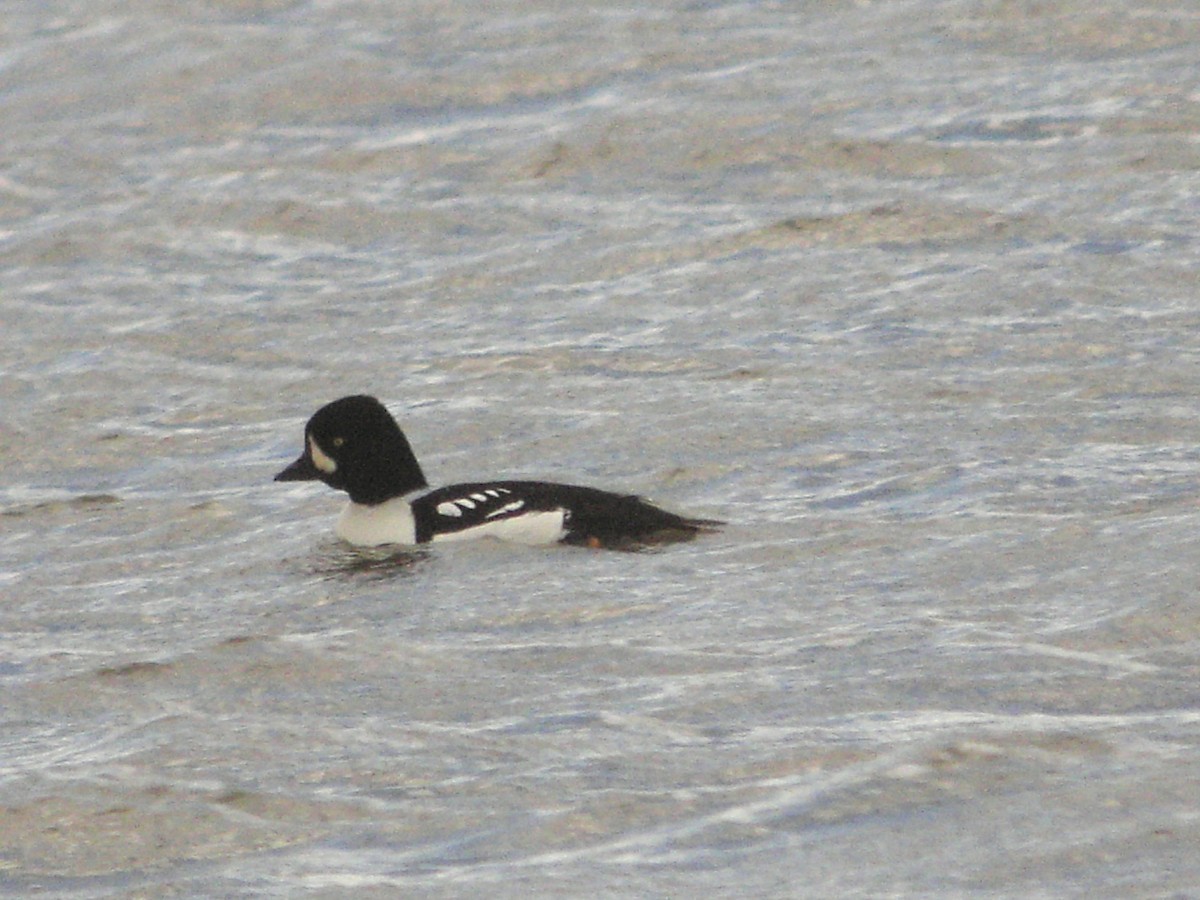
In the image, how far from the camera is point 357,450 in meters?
10.8

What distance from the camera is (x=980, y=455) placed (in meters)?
10.9

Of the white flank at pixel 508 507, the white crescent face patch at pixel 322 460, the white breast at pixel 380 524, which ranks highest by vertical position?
the white crescent face patch at pixel 322 460

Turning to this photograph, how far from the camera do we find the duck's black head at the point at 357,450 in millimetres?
10766

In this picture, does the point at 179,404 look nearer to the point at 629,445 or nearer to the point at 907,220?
the point at 629,445

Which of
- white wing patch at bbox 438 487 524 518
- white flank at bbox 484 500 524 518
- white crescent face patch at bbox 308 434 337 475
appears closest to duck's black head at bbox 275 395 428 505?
white crescent face patch at bbox 308 434 337 475

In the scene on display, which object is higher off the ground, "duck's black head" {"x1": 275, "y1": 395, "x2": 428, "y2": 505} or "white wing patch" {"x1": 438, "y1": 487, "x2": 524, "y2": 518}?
"duck's black head" {"x1": 275, "y1": 395, "x2": 428, "y2": 505}

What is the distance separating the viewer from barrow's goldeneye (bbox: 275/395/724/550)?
398 inches

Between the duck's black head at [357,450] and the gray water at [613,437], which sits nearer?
the gray water at [613,437]

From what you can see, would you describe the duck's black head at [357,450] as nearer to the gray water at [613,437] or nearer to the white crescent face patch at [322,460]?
the white crescent face patch at [322,460]

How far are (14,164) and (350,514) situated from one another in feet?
27.4

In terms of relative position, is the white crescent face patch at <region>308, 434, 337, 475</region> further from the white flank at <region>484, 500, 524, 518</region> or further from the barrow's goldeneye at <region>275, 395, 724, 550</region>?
the white flank at <region>484, 500, 524, 518</region>

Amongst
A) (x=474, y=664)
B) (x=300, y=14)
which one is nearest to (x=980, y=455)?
(x=474, y=664)

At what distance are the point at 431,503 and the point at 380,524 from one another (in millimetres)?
225

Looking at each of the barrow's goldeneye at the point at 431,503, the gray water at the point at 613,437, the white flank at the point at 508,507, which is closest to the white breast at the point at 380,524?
the barrow's goldeneye at the point at 431,503
